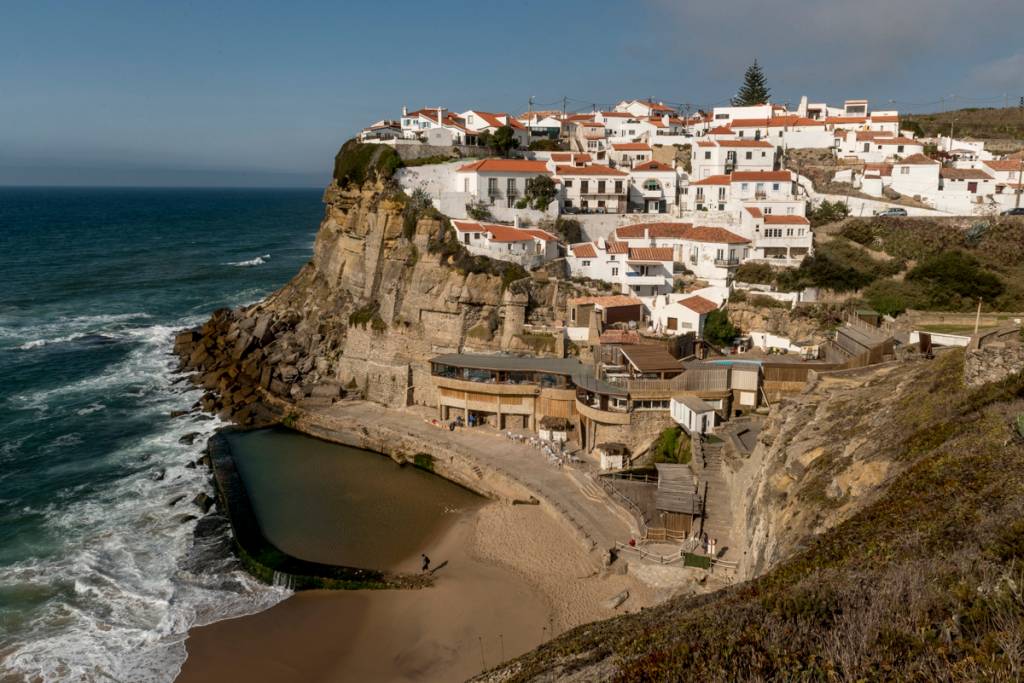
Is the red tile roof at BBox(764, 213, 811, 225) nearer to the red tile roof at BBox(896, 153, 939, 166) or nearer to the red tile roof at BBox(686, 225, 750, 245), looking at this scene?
the red tile roof at BBox(686, 225, 750, 245)

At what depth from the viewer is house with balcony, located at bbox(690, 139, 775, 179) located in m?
49.0

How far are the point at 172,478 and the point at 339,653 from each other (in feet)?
48.3

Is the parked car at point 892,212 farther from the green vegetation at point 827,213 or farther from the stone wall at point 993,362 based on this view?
the stone wall at point 993,362

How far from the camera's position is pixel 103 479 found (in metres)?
29.9

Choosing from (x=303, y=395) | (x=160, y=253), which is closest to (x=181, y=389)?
(x=303, y=395)

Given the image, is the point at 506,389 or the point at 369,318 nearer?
the point at 506,389

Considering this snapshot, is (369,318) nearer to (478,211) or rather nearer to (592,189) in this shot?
(478,211)

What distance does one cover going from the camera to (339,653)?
19828 mm

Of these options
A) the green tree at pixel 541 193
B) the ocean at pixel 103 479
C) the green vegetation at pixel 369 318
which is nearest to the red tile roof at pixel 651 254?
the green tree at pixel 541 193

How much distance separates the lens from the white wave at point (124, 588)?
19125 mm

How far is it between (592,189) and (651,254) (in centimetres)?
1135

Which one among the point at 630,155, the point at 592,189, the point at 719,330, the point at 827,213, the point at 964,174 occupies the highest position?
the point at 630,155

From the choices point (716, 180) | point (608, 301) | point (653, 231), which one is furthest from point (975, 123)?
Result: point (608, 301)

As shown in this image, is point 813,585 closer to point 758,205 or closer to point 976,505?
point 976,505
